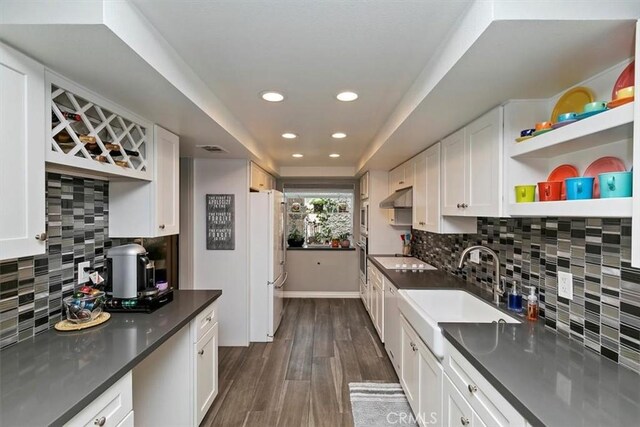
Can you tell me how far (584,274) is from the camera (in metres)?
1.46

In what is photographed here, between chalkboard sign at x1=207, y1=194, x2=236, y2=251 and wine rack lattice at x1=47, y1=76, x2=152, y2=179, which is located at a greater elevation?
wine rack lattice at x1=47, y1=76, x2=152, y2=179

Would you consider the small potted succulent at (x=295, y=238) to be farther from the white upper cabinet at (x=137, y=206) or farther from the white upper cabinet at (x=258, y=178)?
the white upper cabinet at (x=137, y=206)

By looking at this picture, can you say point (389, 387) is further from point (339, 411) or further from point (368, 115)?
point (368, 115)

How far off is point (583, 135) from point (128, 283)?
2457 millimetres

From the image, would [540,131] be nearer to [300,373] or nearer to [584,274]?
[584,274]

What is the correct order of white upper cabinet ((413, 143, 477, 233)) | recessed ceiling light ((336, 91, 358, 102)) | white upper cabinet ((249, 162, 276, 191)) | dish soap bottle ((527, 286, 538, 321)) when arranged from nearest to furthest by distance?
1. dish soap bottle ((527, 286, 538, 321))
2. recessed ceiling light ((336, 91, 358, 102))
3. white upper cabinet ((413, 143, 477, 233))
4. white upper cabinet ((249, 162, 276, 191))

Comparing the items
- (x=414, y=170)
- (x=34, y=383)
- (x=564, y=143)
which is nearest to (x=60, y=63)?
(x=34, y=383)

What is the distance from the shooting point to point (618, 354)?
4.19ft

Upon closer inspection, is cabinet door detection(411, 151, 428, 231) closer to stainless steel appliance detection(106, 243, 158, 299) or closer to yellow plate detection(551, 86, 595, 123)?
yellow plate detection(551, 86, 595, 123)

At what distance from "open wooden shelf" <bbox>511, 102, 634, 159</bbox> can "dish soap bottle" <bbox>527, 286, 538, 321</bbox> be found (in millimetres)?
782

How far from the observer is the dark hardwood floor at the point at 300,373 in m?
2.28

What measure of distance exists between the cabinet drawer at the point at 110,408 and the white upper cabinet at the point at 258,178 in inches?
102

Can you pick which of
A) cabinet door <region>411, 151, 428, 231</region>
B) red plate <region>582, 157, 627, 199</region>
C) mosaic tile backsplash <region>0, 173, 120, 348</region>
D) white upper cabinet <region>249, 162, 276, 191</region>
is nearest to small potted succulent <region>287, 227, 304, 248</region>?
white upper cabinet <region>249, 162, 276, 191</region>

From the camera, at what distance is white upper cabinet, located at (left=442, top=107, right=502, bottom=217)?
5.89 ft
